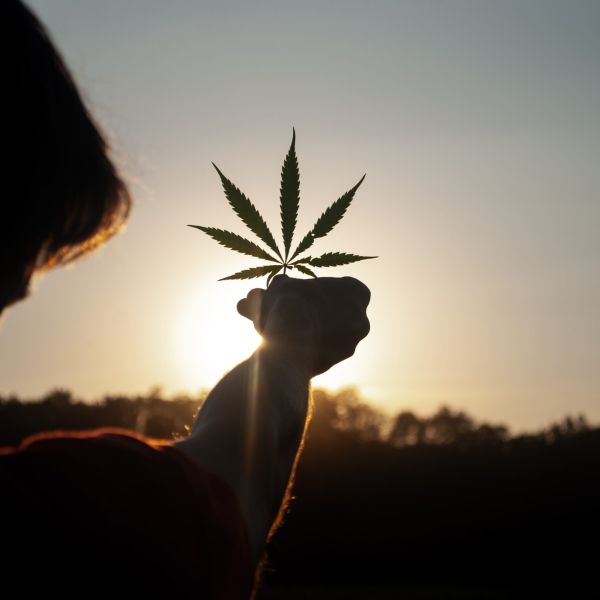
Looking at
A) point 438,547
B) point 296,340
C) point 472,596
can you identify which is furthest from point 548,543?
point 296,340

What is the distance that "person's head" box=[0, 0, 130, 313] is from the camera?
1.46m

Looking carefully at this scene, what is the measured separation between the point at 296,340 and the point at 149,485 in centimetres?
94

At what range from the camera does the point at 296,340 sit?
2.19 metres

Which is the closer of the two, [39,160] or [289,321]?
[39,160]

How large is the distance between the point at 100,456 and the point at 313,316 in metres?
1.14

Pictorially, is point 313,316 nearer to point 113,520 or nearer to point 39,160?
point 39,160

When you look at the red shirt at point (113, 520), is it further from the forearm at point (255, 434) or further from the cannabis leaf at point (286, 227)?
the cannabis leaf at point (286, 227)

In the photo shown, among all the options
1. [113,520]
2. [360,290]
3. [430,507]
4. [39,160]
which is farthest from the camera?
[430,507]

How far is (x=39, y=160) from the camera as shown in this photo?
148 centimetres

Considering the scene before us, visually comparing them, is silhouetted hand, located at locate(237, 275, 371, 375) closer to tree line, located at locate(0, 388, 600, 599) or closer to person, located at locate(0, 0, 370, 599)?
person, located at locate(0, 0, 370, 599)

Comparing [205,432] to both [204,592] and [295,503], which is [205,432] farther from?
[295,503]

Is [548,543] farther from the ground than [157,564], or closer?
closer

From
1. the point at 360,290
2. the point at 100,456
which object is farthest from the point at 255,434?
the point at 360,290

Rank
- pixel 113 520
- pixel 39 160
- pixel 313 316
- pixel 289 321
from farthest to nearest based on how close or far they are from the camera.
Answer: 1. pixel 313 316
2. pixel 289 321
3. pixel 39 160
4. pixel 113 520
